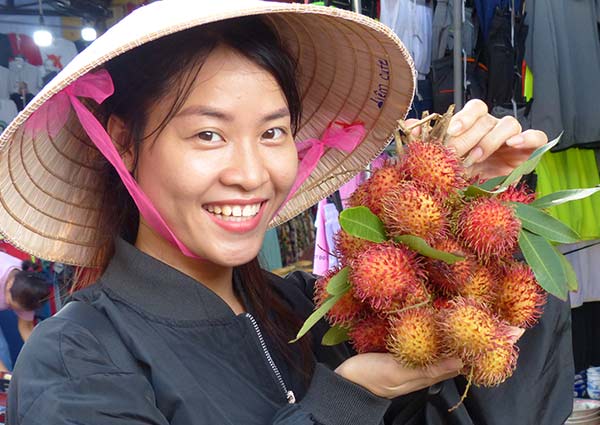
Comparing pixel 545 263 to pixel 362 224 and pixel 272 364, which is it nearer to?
pixel 362 224

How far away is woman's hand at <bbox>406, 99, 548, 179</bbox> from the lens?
43.1 inches

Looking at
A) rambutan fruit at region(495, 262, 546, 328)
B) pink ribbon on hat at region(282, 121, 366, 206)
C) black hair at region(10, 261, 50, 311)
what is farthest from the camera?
black hair at region(10, 261, 50, 311)

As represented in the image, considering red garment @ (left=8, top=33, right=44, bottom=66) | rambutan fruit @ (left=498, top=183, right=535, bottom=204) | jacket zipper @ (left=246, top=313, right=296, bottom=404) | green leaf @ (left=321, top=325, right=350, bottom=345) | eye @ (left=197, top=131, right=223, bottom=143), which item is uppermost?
red garment @ (left=8, top=33, right=44, bottom=66)

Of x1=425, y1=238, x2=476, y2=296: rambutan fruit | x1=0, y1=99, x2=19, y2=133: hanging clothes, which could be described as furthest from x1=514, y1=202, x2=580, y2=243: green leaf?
x1=0, y1=99, x2=19, y2=133: hanging clothes

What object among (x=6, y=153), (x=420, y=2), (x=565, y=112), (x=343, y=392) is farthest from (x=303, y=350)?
(x=420, y=2)

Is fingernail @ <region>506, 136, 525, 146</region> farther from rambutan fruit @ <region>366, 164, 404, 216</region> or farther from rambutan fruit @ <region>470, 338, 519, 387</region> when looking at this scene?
rambutan fruit @ <region>470, 338, 519, 387</region>

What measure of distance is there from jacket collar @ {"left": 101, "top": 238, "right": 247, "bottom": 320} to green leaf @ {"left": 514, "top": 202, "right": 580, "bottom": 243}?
0.47 meters

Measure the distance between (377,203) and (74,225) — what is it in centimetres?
61

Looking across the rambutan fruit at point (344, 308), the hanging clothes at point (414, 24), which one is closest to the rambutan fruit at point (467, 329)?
the rambutan fruit at point (344, 308)

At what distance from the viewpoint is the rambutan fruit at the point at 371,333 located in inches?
36.4

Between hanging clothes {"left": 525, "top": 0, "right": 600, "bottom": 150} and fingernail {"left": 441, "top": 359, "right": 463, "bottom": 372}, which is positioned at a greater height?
hanging clothes {"left": 525, "top": 0, "right": 600, "bottom": 150}

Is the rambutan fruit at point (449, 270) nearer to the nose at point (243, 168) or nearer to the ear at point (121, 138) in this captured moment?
the nose at point (243, 168)

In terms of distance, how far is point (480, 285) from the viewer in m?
0.90

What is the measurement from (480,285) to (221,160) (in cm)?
39
